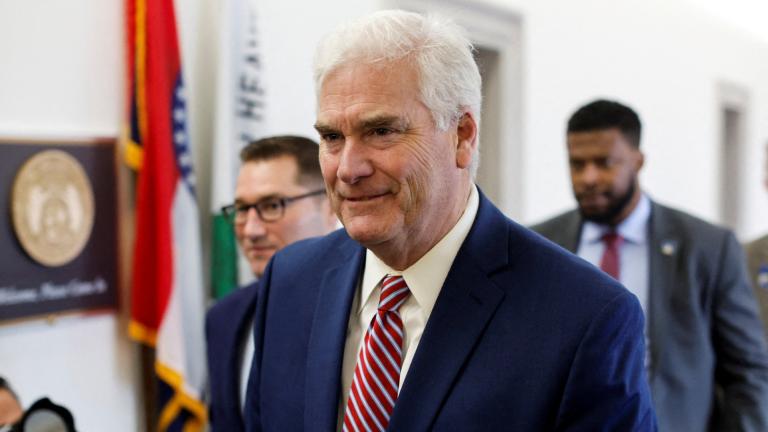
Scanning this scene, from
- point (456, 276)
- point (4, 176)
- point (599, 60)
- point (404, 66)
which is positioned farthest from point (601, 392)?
point (599, 60)

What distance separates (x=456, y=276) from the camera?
54.9 inches

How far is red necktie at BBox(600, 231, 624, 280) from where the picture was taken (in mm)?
2760

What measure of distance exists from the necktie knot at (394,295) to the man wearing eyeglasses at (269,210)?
2.75ft

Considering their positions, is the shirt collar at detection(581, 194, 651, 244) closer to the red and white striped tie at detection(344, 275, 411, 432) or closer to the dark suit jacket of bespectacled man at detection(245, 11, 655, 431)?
the dark suit jacket of bespectacled man at detection(245, 11, 655, 431)

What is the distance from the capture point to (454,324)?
1.35 m

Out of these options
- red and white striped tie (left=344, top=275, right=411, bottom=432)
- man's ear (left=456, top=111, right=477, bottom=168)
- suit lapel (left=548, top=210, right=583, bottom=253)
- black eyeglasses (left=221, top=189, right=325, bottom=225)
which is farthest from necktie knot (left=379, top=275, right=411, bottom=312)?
suit lapel (left=548, top=210, right=583, bottom=253)

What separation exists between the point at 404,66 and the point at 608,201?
1.61 meters

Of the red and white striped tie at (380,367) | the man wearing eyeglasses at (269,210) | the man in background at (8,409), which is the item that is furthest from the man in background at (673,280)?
the man in background at (8,409)

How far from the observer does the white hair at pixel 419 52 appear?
Result: 131 centimetres

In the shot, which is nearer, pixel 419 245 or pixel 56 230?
pixel 419 245

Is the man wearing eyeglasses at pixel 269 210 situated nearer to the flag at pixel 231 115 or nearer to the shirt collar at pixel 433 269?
the flag at pixel 231 115

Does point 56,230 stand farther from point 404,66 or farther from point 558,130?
point 558,130

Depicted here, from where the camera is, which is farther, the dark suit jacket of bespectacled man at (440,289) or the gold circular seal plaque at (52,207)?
the gold circular seal plaque at (52,207)

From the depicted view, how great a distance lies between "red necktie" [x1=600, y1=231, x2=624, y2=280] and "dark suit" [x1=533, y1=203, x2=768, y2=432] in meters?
0.13
